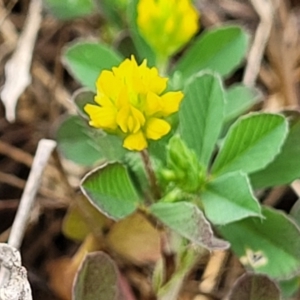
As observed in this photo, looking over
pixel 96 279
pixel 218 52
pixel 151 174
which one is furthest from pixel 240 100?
pixel 96 279

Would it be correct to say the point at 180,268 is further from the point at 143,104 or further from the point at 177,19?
the point at 177,19

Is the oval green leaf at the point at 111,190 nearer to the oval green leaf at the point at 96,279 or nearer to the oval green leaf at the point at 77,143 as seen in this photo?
the oval green leaf at the point at 96,279

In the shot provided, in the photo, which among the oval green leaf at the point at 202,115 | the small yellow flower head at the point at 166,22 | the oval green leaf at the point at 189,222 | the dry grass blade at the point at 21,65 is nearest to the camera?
the oval green leaf at the point at 189,222

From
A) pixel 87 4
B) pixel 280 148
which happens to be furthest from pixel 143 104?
pixel 87 4

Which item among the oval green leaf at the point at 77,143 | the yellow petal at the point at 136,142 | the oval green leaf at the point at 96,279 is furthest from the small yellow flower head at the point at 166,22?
the oval green leaf at the point at 96,279

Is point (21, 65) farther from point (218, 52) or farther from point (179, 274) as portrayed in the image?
point (179, 274)

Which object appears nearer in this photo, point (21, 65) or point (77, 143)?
point (77, 143)

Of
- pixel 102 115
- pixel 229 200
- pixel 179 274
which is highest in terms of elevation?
pixel 102 115

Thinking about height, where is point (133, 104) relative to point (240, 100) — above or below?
above

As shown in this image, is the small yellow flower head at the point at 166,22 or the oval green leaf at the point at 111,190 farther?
the small yellow flower head at the point at 166,22
